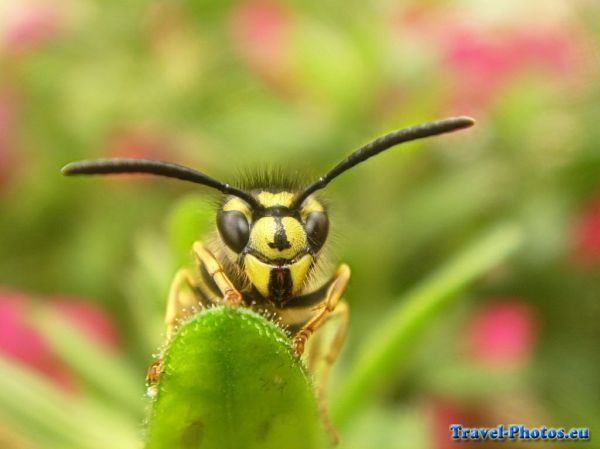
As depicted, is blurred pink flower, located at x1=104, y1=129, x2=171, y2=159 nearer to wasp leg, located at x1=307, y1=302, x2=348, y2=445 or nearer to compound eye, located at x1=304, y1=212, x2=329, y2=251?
wasp leg, located at x1=307, y1=302, x2=348, y2=445

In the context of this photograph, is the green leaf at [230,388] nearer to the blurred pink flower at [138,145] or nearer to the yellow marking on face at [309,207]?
the yellow marking on face at [309,207]

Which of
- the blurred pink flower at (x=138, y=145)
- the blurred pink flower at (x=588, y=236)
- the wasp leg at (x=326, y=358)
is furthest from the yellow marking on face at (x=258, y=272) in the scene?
the blurred pink flower at (x=138, y=145)

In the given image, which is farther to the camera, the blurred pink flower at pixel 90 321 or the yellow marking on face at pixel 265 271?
the blurred pink flower at pixel 90 321

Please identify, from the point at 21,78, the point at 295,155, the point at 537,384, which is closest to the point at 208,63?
the point at 21,78

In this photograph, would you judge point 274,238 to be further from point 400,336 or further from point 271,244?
point 400,336

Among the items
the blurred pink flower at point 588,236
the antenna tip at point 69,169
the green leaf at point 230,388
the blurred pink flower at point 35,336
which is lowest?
the green leaf at point 230,388

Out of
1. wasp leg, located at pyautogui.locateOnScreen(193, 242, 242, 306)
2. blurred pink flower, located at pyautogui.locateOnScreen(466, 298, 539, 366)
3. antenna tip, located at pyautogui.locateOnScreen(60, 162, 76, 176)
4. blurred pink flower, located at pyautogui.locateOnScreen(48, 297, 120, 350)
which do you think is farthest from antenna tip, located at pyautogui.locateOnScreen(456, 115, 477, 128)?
blurred pink flower, located at pyautogui.locateOnScreen(48, 297, 120, 350)

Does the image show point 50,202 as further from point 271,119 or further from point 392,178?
point 392,178

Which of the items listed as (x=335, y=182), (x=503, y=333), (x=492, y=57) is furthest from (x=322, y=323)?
(x=492, y=57)
